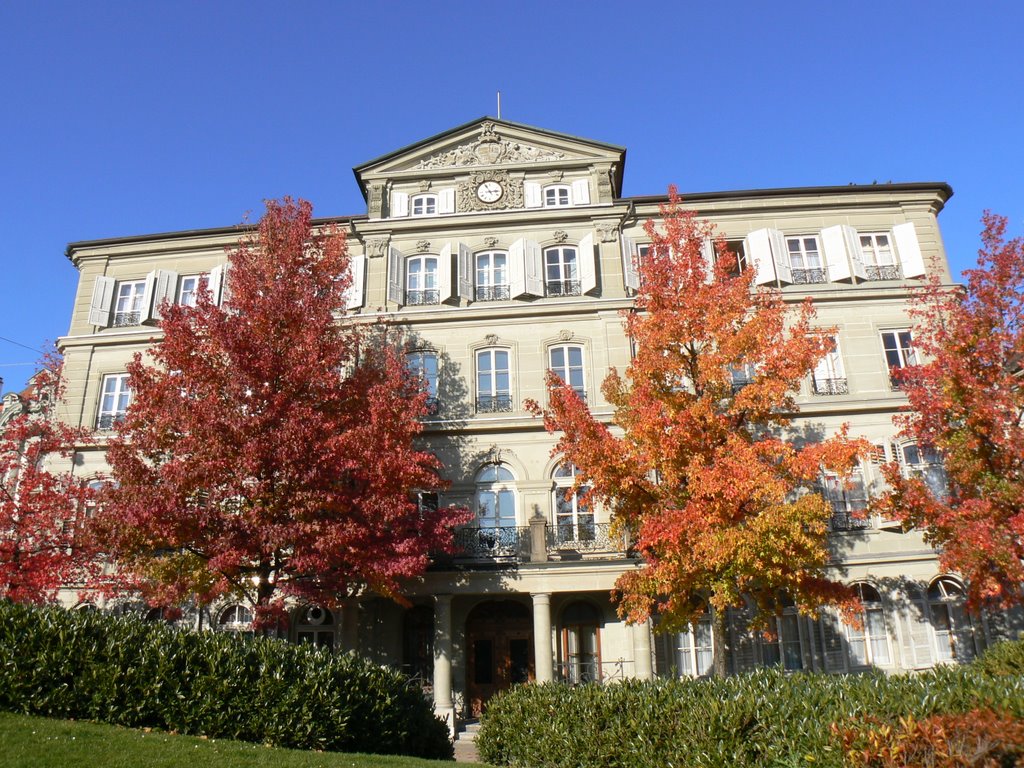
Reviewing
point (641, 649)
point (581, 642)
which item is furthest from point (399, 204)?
point (641, 649)

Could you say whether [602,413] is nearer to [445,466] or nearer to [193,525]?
[445,466]

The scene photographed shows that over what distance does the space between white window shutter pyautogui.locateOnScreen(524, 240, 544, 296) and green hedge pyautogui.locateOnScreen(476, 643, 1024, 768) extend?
13448mm

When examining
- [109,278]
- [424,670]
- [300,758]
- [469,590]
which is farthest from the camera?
[109,278]

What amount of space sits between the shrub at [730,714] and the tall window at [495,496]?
29.4 feet

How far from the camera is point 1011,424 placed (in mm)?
15875

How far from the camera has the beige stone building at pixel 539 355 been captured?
20.0 m

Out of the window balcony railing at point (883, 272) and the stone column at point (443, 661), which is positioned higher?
the window balcony railing at point (883, 272)

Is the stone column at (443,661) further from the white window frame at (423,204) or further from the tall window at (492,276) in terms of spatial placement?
the white window frame at (423,204)

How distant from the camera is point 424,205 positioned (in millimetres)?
25016

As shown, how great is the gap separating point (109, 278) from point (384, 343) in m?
9.83

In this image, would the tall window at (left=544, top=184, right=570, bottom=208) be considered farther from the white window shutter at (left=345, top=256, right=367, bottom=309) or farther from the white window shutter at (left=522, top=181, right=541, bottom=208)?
the white window shutter at (left=345, top=256, right=367, bottom=309)

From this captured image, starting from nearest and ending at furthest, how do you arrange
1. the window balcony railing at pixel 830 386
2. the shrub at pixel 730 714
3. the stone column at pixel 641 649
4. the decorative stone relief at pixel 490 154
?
the shrub at pixel 730 714, the stone column at pixel 641 649, the window balcony railing at pixel 830 386, the decorative stone relief at pixel 490 154

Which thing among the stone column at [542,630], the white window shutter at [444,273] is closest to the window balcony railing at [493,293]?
the white window shutter at [444,273]

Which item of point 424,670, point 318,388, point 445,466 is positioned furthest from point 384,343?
point 424,670
